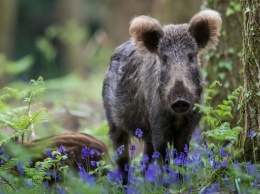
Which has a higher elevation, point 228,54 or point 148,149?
point 228,54

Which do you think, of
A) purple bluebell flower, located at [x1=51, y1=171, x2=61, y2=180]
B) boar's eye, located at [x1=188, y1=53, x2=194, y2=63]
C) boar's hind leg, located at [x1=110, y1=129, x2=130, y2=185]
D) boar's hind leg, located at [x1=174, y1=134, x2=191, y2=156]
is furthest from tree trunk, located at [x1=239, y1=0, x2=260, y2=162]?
boar's hind leg, located at [x1=110, y1=129, x2=130, y2=185]

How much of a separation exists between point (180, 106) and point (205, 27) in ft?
3.92

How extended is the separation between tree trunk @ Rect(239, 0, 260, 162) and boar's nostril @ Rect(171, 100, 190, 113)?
56 cm

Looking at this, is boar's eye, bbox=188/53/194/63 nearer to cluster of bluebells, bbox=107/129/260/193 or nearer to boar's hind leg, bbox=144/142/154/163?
cluster of bluebells, bbox=107/129/260/193

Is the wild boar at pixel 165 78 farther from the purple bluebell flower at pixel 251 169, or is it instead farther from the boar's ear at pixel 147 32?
the purple bluebell flower at pixel 251 169

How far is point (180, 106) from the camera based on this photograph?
6.93 m

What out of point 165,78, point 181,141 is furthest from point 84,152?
point 181,141

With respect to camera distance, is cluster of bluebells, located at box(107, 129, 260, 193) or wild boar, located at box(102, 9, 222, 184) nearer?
cluster of bluebells, located at box(107, 129, 260, 193)

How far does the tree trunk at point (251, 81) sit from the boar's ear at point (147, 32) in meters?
1.24

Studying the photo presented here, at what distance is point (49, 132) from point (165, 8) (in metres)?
5.54

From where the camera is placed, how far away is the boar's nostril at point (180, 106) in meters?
6.90

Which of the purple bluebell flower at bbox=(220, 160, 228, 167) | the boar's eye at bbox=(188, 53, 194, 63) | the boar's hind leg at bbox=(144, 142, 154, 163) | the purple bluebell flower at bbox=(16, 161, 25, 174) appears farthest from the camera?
the boar's hind leg at bbox=(144, 142, 154, 163)

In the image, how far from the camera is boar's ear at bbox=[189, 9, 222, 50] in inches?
301

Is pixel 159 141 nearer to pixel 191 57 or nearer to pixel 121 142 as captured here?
pixel 191 57
